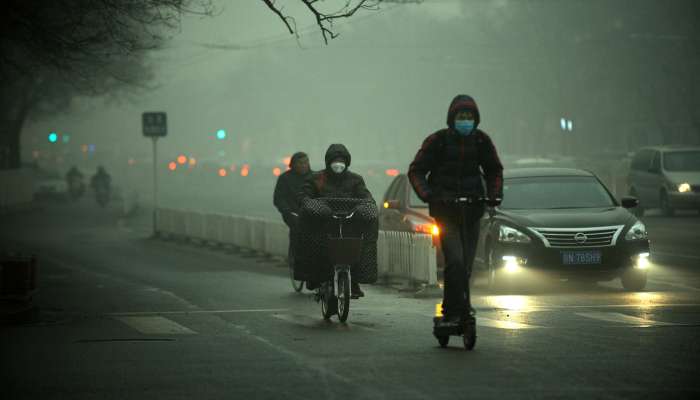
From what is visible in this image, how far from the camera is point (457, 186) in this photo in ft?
36.2

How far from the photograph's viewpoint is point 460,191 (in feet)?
36.1

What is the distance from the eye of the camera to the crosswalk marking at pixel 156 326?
12906 millimetres

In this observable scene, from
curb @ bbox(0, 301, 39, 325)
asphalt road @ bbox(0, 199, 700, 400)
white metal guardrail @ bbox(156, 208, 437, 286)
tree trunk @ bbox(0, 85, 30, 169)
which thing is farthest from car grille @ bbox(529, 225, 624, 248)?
tree trunk @ bbox(0, 85, 30, 169)

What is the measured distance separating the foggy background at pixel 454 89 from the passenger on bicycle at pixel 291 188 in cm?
1470

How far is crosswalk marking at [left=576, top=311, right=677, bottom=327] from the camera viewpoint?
12.9m

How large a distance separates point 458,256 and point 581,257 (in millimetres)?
6361

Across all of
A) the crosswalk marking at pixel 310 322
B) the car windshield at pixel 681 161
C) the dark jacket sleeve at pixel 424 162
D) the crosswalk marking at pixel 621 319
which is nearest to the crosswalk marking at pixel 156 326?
the crosswalk marking at pixel 310 322

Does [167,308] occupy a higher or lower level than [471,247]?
lower

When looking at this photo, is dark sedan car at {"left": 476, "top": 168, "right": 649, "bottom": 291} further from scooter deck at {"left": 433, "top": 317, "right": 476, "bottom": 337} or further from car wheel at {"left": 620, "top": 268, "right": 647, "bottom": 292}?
scooter deck at {"left": 433, "top": 317, "right": 476, "bottom": 337}

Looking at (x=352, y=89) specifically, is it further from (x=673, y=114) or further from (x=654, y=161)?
(x=654, y=161)

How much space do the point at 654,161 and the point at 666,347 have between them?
27649 millimetres

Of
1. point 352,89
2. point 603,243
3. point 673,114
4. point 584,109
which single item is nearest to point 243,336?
point 603,243

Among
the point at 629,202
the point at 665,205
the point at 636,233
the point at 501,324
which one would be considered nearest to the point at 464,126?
the point at 501,324

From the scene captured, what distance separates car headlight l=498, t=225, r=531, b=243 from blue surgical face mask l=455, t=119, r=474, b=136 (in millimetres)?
6347
